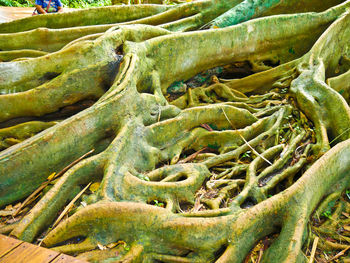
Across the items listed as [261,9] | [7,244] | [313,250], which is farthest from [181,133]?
[261,9]

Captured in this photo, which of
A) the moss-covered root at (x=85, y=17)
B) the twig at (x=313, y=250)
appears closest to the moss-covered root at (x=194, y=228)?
the twig at (x=313, y=250)

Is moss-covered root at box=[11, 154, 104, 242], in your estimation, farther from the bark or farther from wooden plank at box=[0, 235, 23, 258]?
wooden plank at box=[0, 235, 23, 258]

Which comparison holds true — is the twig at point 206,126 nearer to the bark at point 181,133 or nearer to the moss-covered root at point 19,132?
→ the bark at point 181,133

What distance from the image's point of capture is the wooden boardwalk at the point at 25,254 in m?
1.67

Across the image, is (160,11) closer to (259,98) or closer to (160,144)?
(259,98)

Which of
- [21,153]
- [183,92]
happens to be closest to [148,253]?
[21,153]

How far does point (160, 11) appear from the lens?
5.01 metres

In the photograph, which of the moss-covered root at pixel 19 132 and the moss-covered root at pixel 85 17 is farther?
the moss-covered root at pixel 85 17

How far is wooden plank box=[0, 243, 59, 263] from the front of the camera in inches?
65.9

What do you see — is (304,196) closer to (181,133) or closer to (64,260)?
(181,133)

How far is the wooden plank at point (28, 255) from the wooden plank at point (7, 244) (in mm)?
29

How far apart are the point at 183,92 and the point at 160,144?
51.3 inches

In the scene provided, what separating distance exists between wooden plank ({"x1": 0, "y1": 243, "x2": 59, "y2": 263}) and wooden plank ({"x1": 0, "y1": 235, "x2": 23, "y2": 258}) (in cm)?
3

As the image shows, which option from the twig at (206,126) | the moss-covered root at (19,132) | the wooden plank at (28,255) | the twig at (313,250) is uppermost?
the moss-covered root at (19,132)
